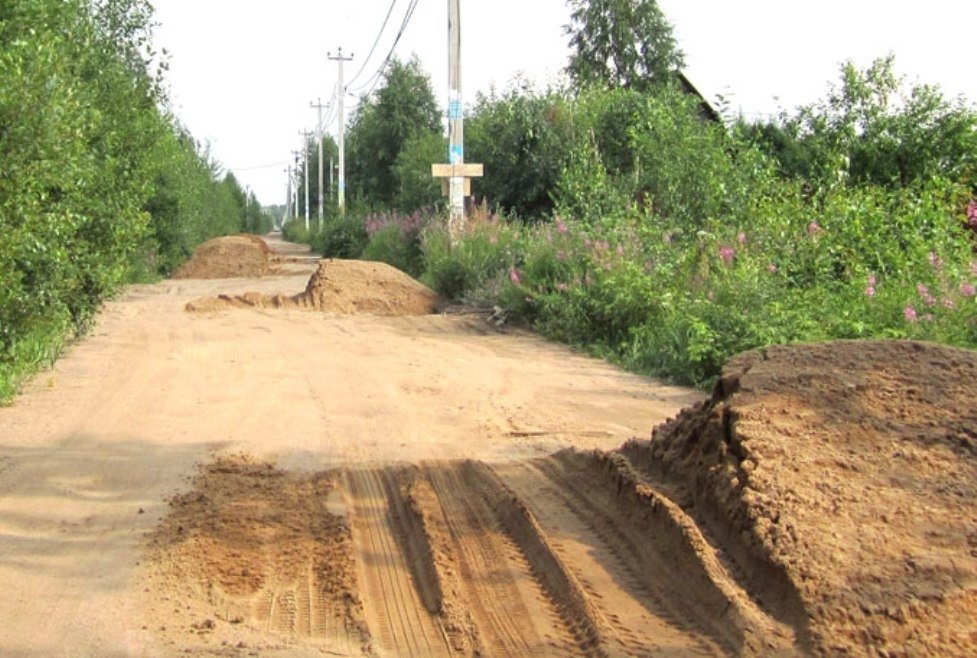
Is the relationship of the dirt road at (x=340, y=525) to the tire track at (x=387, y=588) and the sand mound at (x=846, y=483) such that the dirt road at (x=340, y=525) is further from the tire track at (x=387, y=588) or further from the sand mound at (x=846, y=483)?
the sand mound at (x=846, y=483)

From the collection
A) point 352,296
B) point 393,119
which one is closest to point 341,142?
point 393,119

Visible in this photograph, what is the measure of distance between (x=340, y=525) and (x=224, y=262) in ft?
92.4

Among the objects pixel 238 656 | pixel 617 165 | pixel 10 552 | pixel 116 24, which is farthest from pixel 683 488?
pixel 617 165

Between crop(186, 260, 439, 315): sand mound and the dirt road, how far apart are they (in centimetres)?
785

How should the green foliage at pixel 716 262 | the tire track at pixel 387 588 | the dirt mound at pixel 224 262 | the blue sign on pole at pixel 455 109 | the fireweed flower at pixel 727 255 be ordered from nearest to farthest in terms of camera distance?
1. the tire track at pixel 387 588
2. the green foliage at pixel 716 262
3. the fireweed flower at pixel 727 255
4. the blue sign on pole at pixel 455 109
5. the dirt mound at pixel 224 262

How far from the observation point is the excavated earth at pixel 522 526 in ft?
14.8

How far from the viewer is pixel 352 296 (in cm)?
2017

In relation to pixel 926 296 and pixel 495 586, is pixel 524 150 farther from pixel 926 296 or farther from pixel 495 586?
pixel 495 586

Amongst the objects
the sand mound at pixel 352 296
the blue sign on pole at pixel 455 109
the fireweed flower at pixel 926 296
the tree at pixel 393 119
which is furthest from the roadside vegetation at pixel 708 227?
the tree at pixel 393 119

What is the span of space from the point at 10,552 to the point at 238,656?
6.51ft

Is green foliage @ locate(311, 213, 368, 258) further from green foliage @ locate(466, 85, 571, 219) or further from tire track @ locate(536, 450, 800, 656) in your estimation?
tire track @ locate(536, 450, 800, 656)

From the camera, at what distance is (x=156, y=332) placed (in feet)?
52.2

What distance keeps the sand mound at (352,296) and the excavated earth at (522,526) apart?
10.2 meters

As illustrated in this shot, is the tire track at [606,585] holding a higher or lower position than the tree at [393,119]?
lower
